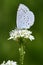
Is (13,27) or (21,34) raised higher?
(13,27)

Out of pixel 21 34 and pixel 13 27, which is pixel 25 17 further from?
pixel 13 27

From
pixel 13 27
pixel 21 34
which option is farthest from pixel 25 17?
pixel 13 27

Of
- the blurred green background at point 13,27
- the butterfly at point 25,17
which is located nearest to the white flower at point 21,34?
the butterfly at point 25,17

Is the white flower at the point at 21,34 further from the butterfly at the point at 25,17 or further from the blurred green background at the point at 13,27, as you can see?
the blurred green background at the point at 13,27

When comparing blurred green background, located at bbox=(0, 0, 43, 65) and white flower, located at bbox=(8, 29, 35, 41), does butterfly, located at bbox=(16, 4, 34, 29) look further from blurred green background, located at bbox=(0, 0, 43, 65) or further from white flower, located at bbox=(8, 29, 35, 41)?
blurred green background, located at bbox=(0, 0, 43, 65)

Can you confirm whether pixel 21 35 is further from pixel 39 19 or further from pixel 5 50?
pixel 39 19

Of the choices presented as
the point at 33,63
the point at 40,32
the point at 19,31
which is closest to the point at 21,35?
the point at 19,31
